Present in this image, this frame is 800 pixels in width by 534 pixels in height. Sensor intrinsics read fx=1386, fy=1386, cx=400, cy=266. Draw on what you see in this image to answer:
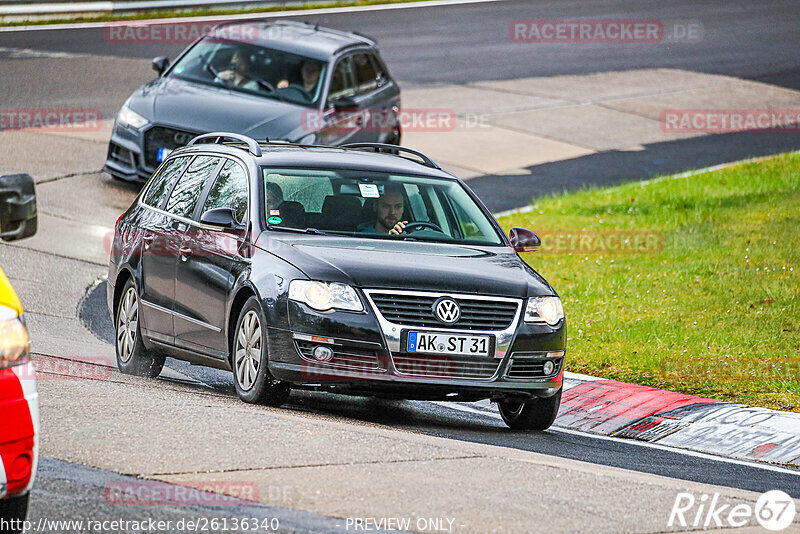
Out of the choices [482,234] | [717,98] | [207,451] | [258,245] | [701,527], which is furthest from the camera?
[717,98]

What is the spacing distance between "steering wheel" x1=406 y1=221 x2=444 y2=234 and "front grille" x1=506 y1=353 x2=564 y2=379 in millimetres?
1396

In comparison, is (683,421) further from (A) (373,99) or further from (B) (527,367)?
(A) (373,99)

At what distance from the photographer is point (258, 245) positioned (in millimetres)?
8977

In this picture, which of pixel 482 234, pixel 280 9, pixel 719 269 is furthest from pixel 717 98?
pixel 482 234

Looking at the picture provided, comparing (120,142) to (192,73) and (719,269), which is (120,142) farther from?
(719,269)

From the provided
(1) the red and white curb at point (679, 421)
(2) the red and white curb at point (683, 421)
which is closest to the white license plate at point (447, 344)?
(1) the red and white curb at point (679, 421)

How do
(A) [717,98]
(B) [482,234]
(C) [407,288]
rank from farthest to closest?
1. (A) [717,98]
2. (B) [482,234]
3. (C) [407,288]

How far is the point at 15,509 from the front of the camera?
207 inches

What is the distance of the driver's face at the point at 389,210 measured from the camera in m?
9.50

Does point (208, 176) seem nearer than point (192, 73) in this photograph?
Yes

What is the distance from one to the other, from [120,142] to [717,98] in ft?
46.8

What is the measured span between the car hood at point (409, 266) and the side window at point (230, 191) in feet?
2.16

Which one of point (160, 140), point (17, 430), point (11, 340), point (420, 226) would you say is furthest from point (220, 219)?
point (160, 140)

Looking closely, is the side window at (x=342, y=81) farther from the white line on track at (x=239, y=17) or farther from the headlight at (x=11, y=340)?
the white line on track at (x=239, y=17)
